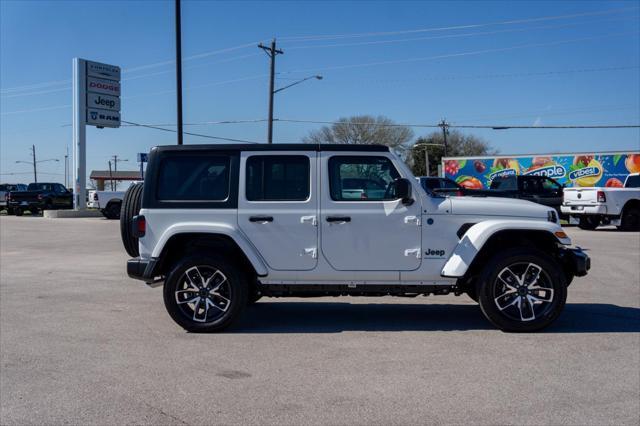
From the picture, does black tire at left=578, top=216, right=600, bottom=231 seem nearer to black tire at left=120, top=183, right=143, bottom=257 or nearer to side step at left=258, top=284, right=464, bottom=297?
side step at left=258, top=284, right=464, bottom=297

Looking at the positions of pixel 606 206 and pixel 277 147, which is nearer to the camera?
pixel 277 147

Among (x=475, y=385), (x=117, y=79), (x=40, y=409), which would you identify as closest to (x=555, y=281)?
(x=475, y=385)

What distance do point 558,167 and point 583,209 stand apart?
15.2 m

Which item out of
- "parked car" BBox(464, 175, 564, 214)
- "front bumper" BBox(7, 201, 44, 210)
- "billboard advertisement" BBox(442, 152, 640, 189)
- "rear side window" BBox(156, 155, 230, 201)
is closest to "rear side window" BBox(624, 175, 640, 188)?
"parked car" BBox(464, 175, 564, 214)

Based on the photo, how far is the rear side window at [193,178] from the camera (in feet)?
22.5

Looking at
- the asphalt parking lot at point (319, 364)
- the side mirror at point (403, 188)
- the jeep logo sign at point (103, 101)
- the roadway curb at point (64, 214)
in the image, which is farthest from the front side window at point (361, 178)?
the jeep logo sign at point (103, 101)

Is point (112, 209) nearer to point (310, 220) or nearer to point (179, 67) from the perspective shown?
point (179, 67)

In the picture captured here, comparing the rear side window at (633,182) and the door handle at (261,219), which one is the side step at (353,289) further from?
the rear side window at (633,182)

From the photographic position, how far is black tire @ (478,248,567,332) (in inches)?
261

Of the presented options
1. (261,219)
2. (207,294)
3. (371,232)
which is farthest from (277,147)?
(207,294)

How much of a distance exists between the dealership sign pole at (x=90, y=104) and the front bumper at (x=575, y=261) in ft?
117

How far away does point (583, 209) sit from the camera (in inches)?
820

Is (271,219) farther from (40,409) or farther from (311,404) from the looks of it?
(40,409)

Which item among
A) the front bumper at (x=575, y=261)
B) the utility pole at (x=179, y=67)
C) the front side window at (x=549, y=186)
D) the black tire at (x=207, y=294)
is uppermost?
the utility pole at (x=179, y=67)
